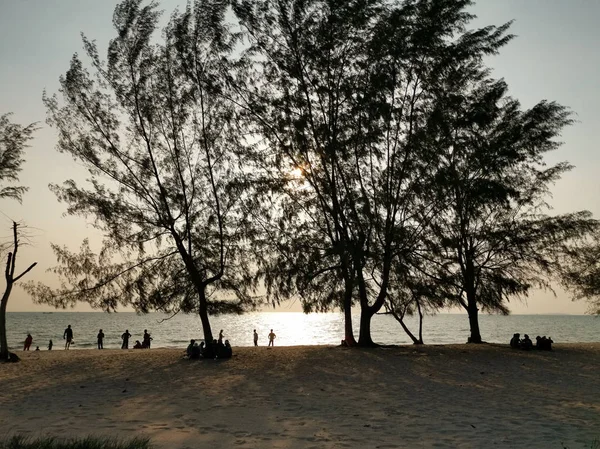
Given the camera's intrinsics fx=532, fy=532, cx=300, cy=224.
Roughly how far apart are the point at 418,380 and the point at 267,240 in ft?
36.0

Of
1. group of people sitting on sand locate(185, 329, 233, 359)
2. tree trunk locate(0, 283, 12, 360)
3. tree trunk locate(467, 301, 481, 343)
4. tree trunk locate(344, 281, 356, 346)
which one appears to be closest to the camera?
tree trunk locate(0, 283, 12, 360)

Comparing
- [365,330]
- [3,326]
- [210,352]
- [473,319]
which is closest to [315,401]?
[210,352]

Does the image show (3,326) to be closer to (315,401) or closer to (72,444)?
(315,401)

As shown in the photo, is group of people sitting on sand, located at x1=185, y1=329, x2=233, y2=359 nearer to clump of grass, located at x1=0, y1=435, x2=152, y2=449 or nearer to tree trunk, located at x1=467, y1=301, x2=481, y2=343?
tree trunk, located at x1=467, y1=301, x2=481, y2=343

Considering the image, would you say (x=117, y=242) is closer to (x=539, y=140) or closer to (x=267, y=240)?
(x=267, y=240)

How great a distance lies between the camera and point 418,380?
731 inches

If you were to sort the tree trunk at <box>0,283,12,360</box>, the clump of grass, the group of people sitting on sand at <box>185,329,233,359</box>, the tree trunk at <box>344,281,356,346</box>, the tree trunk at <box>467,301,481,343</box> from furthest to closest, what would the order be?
the tree trunk at <box>467,301,481,343</box>, the group of people sitting on sand at <box>185,329,233,359</box>, the tree trunk at <box>344,281,356,346</box>, the tree trunk at <box>0,283,12,360</box>, the clump of grass

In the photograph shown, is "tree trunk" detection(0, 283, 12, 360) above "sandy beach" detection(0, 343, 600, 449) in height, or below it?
above

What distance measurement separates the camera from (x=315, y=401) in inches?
575

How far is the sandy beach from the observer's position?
10.5m

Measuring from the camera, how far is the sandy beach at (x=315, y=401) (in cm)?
1048

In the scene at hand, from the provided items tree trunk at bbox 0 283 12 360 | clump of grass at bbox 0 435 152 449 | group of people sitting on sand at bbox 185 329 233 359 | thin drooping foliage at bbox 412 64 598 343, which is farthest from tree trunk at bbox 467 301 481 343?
clump of grass at bbox 0 435 152 449

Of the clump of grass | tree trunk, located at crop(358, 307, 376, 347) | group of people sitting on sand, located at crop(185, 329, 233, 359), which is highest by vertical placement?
tree trunk, located at crop(358, 307, 376, 347)

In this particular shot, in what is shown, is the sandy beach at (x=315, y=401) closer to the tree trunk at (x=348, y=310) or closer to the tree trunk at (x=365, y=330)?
the tree trunk at (x=348, y=310)
